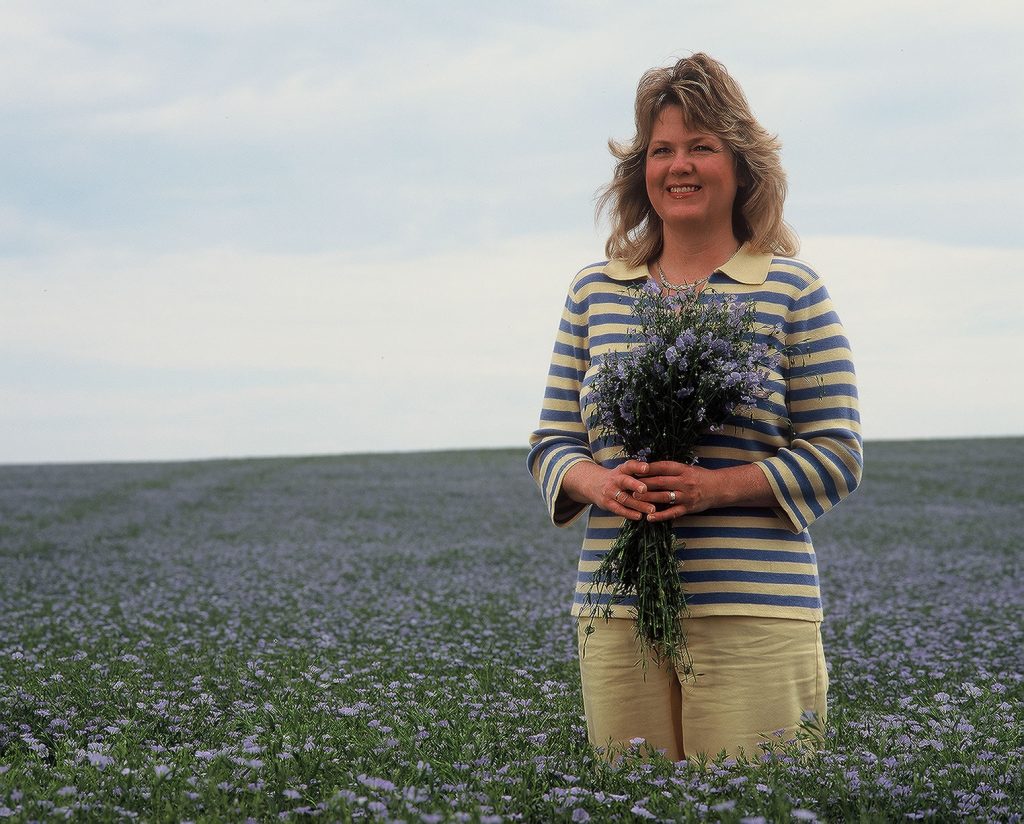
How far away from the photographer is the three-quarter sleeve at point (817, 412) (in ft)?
11.9

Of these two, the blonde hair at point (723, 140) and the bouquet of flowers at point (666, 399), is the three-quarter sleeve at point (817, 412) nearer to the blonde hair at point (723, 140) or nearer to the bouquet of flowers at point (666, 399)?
the bouquet of flowers at point (666, 399)

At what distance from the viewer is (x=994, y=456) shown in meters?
32.6

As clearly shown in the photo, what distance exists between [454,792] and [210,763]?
1050 millimetres

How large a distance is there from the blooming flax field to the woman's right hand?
2.85 feet

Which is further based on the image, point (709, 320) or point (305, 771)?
point (305, 771)

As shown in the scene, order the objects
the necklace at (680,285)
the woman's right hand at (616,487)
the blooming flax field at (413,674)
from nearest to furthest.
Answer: the woman's right hand at (616,487) < the blooming flax field at (413,674) < the necklace at (680,285)

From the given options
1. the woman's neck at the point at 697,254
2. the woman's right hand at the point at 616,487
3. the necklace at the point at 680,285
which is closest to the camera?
the woman's right hand at the point at 616,487

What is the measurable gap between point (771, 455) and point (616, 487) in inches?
25.6

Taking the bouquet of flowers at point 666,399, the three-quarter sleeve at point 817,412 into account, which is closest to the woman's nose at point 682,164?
the bouquet of flowers at point 666,399

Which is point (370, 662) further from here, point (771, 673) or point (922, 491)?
point (922, 491)

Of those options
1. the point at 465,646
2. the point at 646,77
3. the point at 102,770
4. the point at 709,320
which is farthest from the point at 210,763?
the point at 465,646

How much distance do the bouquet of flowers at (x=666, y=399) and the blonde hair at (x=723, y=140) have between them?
49 centimetres

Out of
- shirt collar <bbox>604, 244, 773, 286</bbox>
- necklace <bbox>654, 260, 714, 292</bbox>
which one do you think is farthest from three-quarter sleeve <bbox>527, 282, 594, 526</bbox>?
necklace <bbox>654, 260, 714, 292</bbox>

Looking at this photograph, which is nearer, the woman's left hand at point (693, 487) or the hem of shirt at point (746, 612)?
the woman's left hand at point (693, 487)
